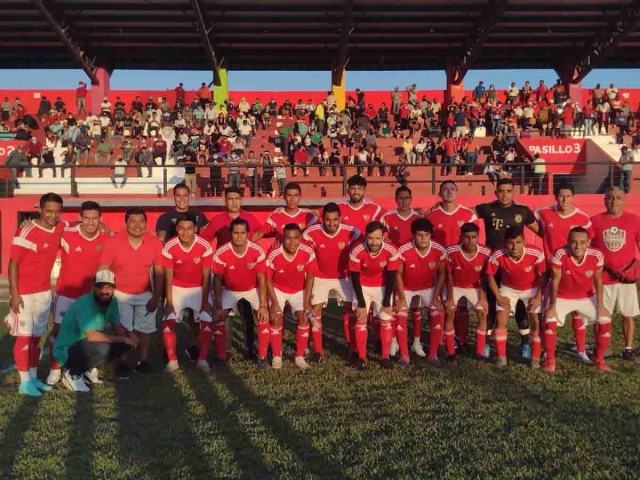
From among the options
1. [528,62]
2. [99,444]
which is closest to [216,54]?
[528,62]

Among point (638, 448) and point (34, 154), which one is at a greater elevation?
point (34, 154)

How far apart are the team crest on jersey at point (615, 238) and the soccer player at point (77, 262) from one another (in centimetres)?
587

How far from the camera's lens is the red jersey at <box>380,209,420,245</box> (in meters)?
8.02

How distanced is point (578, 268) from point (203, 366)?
430 centimetres

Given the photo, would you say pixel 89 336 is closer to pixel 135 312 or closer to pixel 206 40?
pixel 135 312

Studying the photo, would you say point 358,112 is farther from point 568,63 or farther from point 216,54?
point 568,63

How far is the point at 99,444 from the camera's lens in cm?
449

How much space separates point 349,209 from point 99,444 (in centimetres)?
464

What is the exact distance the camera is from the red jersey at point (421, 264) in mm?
7277

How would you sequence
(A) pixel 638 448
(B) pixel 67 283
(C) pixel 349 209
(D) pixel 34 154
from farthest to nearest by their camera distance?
(D) pixel 34 154
(C) pixel 349 209
(B) pixel 67 283
(A) pixel 638 448

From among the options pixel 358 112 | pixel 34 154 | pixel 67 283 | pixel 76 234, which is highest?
pixel 358 112

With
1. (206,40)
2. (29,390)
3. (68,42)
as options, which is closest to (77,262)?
(29,390)

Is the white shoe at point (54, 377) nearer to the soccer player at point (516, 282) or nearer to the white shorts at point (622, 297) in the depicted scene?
the soccer player at point (516, 282)

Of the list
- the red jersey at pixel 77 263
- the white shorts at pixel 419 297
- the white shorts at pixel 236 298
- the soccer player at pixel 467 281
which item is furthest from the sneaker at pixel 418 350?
the red jersey at pixel 77 263
